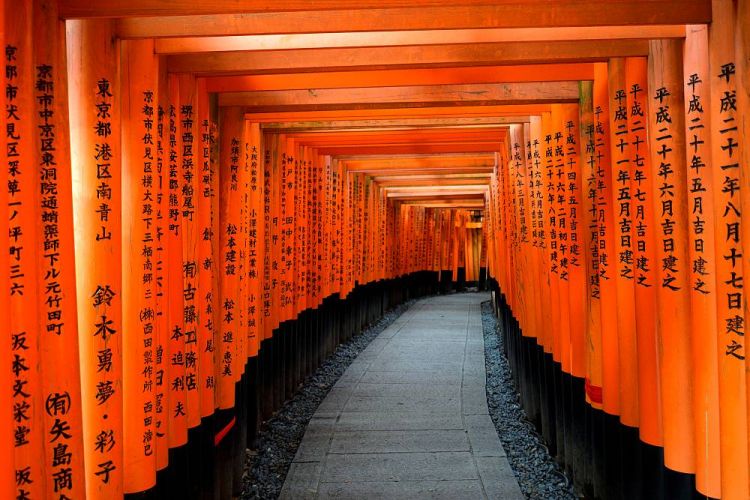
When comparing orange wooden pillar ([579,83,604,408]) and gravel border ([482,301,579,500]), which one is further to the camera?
gravel border ([482,301,579,500])

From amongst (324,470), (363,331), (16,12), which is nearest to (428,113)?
(324,470)

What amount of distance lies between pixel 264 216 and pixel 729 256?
5.44 meters

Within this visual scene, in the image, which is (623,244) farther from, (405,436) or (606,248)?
(405,436)

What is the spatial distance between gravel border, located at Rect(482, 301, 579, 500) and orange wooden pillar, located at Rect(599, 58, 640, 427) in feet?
5.82

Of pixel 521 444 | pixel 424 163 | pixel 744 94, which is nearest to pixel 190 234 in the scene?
pixel 744 94

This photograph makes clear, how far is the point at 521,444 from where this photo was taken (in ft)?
23.0

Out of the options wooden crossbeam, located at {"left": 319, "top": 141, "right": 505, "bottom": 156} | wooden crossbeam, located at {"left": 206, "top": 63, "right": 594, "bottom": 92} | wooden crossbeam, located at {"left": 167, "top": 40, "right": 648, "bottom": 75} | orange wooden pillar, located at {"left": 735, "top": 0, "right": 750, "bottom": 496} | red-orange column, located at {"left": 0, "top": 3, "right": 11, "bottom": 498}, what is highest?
wooden crossbeam, located at {"left": 319, "top": 141, "right": 505, "bottom": 156}

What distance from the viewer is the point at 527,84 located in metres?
5.52

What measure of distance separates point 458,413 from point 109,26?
6185mm

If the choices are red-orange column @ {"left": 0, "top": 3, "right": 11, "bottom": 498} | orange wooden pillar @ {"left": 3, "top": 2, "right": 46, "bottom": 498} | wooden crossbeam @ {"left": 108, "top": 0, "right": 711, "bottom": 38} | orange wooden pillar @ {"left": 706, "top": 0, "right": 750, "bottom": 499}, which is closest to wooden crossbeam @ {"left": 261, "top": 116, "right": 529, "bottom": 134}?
wooden crossbeam @ {"left": 108, "top": 0, "right": 711, "bottom": 38}

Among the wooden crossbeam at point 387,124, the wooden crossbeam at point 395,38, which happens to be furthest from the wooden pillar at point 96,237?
the wooden crossbeam at point 387,124

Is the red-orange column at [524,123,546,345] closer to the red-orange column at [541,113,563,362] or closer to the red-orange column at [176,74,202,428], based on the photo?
Answer: the red-orange column at [541,113,563,362]

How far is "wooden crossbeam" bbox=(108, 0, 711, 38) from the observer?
3043mm

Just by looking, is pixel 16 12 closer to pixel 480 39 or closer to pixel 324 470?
pixel 480 39
